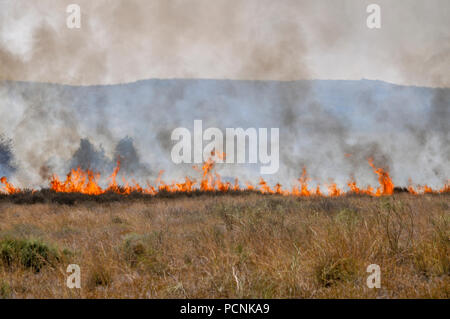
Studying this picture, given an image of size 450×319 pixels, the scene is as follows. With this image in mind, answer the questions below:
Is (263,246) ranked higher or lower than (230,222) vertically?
lower

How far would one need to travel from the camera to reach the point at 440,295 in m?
3.35

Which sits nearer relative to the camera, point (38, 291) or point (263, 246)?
point (38, 291)

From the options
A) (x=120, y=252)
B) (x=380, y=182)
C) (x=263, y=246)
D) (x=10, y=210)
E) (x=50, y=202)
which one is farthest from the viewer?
(x=380, y=182)

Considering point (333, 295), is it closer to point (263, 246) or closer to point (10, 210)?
point (263, 246)

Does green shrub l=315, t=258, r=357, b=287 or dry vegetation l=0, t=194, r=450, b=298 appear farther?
green shrub l=315, t=258, r=357, b=287

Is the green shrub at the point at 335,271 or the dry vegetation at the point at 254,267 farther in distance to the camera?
the green shrub at the point at 335,271

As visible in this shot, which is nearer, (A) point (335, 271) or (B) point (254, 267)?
(A) point (335, 271)
